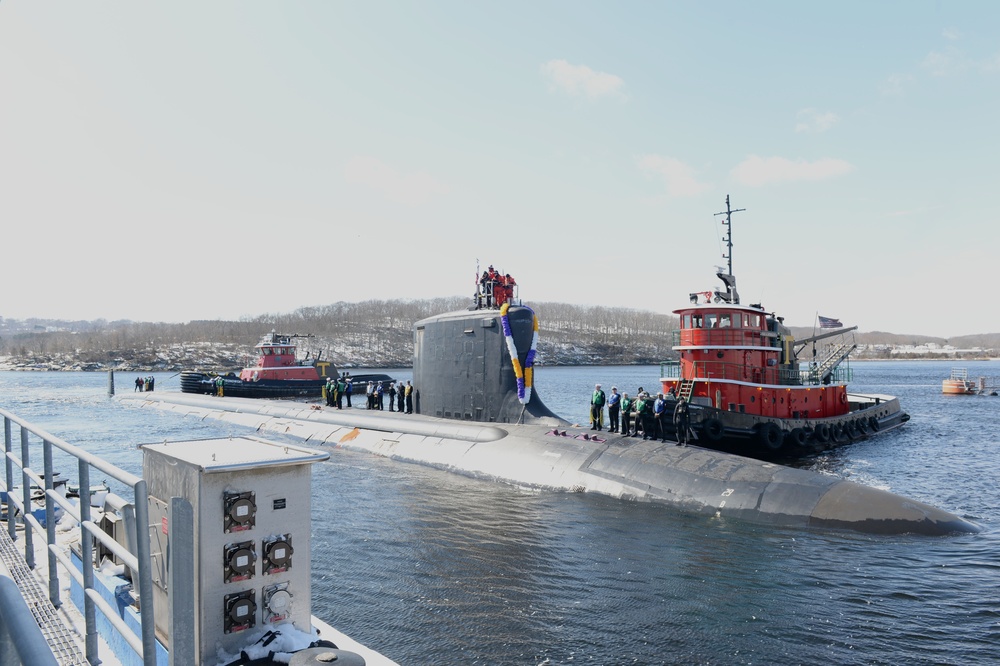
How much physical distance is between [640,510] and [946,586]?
17.1 feet

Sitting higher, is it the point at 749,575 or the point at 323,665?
the point at 323,665

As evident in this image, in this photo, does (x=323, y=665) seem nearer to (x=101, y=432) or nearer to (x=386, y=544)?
(x=386, y=544)

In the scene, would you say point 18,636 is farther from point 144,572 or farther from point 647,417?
point 647,417

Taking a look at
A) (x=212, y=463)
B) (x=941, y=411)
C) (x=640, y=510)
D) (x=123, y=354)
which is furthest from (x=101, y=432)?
(x=123, y=354)

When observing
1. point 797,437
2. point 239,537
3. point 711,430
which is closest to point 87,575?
point 239,537

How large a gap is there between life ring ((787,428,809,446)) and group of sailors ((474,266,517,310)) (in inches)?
470

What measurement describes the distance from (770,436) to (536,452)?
997cm

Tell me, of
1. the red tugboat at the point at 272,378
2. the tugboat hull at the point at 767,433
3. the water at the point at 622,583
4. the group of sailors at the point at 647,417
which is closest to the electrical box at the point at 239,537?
the water at the point at 622,583

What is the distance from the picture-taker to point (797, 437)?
946 inches

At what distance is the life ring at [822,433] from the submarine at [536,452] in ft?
37.5

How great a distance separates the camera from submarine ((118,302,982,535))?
1283 cm

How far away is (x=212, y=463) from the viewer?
424 centimetres

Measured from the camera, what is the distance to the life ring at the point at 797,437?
23848 millimetres

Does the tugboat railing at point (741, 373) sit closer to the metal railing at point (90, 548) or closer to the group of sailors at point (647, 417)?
the group of sailors at point (647, 417)
